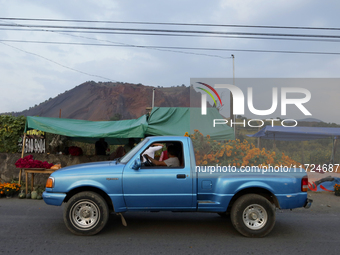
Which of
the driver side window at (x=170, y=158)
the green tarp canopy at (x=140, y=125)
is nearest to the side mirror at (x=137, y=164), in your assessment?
the driver side window at (x=170, y=158)

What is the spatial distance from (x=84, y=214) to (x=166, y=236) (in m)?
1.56

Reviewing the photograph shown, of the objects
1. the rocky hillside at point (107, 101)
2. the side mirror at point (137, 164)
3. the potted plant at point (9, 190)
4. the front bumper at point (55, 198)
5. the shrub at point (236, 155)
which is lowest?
the potted plant at point (9, 190)

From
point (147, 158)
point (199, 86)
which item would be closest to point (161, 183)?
point (147, 158)

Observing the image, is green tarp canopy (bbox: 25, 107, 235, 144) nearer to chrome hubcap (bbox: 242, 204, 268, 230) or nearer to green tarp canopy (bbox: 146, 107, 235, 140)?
green tarp canopy (bbox: 146, 107, 235, 140)

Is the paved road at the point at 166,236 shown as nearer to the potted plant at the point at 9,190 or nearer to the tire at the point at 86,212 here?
the tire at the point at 86,212

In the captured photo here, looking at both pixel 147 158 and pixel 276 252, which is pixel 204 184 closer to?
pixel 147 158

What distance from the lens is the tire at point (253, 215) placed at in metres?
5.61

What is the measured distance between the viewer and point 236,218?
5.62 m

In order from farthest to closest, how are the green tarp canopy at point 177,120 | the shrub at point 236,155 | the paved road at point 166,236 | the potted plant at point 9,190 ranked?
the green tarp canopy at point 177,120
the potted plant at point 9,190
the shrub at point 236,155
the paved road at point 166,236

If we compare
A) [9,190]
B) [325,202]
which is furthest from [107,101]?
[325,202]

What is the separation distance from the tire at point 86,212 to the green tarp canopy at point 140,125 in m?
4.99

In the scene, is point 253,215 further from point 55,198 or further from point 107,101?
point 107,101

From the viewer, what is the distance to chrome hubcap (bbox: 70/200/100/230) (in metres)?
5.55

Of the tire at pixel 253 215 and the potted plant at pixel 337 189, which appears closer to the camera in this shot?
the tire at pixel 253 215
